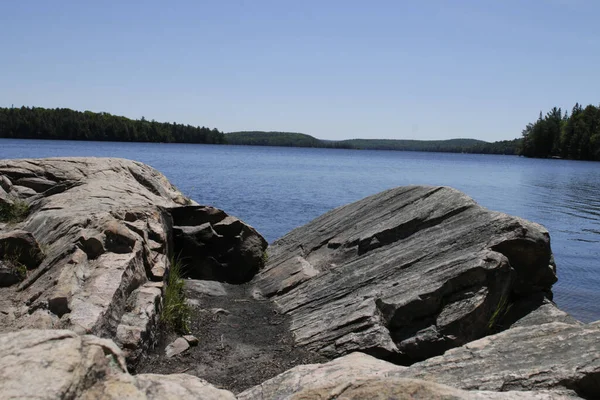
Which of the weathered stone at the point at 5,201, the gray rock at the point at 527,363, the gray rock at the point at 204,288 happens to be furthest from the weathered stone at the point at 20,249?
the gray rock at the point at 527,363

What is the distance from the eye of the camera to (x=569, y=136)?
132 meters

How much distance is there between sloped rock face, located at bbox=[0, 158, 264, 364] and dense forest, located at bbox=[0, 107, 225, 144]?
13499 centimetres

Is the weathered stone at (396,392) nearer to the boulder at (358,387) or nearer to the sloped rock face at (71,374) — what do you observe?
the boulder at (358,387)

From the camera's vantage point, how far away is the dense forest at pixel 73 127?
13562 cm

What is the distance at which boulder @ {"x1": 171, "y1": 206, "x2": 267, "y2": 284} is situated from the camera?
1296 centimetres

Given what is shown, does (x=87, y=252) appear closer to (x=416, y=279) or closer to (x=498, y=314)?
(x=416, y=279)

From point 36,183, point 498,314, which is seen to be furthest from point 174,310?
point 498,314

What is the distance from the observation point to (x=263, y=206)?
33.6 meters

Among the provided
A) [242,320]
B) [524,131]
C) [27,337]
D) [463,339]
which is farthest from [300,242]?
[524,131]

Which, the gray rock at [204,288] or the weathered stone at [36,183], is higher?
the weathered stone at [36,183]

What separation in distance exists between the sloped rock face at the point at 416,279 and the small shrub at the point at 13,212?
15.9 feet

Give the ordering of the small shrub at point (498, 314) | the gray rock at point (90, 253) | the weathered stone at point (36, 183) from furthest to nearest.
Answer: the weathered stone at point (36, 183)
the small shrub at point (498, 314)
the gray rock at point (90, 253)

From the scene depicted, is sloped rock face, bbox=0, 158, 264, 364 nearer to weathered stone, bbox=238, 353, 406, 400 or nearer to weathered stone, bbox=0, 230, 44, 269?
weathered stone, bbox=0, 230, 44, 269

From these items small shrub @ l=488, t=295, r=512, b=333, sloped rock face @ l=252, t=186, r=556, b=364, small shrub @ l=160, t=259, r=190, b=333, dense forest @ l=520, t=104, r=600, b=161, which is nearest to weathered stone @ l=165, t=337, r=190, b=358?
small shrub @ l=160, t=259, r=190, b=333
